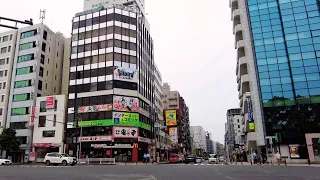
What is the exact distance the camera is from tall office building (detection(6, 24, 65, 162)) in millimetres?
60781

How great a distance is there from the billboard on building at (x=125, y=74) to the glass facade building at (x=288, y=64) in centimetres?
2497

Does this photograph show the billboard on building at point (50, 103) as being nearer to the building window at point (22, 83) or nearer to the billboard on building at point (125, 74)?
the building window at point (22, 83)

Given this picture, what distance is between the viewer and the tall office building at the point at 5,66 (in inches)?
2501

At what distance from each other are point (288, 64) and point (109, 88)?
34.2 meters

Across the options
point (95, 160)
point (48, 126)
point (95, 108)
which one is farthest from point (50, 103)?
point (95, 160)

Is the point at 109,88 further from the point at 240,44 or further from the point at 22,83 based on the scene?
the point at 240,44

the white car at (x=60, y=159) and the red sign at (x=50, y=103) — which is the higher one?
the red sign at (x=50, y=103)

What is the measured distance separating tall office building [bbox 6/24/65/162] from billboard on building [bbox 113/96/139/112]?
17.8 metres

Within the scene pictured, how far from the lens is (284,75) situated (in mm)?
45312

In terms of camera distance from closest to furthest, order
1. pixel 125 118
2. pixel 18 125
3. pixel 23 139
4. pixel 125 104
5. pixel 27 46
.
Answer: pixel 125 118 → pixel 125 104 → pixel 23 139 → pixel 18 125 → pixel 27 46

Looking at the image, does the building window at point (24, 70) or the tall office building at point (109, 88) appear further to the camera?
the building window at point (24, 70)

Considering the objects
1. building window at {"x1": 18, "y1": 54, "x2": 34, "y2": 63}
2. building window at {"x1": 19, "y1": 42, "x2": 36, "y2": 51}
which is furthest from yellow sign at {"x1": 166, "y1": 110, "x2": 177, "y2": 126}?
building window at {"x1": 19, "y1": 42, "x2": 36, "y2": 51}

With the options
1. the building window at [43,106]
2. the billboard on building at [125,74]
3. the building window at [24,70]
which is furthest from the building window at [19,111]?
the billboard on building at [125,74]

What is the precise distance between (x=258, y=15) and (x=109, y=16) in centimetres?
3199
